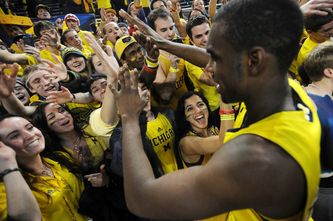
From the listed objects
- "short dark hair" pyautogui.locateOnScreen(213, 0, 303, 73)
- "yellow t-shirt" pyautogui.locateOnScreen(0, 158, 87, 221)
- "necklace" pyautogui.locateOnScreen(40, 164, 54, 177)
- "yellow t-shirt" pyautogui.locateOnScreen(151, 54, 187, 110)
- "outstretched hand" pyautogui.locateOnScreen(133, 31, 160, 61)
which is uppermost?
"short dark hair" pyautogui.locateOnScreen(213, 0, 303, 73)

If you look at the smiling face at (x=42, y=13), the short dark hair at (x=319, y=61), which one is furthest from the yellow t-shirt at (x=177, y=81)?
the smiling face at (x=42, y=13)

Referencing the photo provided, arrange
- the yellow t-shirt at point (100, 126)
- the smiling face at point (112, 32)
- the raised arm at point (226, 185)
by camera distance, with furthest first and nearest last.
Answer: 1. the smiling face at point (112, 32)
2. the yellow t-shirt at point (100, 126)
3. the raised arm at point (226, 185)

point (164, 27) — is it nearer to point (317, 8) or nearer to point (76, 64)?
point (76, 64)

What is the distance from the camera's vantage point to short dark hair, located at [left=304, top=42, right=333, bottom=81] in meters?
2.21

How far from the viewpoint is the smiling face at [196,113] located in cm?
268

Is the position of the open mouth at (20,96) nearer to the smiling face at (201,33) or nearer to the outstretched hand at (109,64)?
the outstretched hand at (109,64)

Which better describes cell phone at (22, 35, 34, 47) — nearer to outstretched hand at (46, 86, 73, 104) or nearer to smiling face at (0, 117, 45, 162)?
outstretched hand at (46, 86, 73, 104)

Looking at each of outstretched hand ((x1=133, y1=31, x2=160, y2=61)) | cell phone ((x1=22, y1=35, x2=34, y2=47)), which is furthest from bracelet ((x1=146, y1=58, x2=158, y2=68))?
cell phone ((x1=22, y1=35, x2=34, y2=47))

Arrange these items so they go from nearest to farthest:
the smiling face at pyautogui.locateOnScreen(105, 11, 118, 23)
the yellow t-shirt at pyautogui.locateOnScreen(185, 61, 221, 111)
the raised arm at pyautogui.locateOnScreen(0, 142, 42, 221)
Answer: the raised arm at pyautogui.locateOnScreen(0, 142, 42, 221), the yellow t-shirt at pyautogui.locateOnScreen(185, 61, 221, 111), the smiling face at pyautogui.locateOnScreen(105, 11, 118, 23)

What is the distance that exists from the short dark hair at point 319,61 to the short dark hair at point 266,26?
1292mm

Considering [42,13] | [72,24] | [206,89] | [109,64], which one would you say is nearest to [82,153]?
[109,64]

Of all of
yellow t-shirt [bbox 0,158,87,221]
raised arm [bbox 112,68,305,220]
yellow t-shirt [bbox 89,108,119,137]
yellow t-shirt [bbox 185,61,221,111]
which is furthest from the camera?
yellow t-shirt [bbox 185,61,221,111]

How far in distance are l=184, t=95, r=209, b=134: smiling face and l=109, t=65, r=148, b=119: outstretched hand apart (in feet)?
4.49

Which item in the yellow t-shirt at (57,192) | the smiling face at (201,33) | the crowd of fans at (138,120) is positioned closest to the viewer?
the crowd of fans at (138,120)
